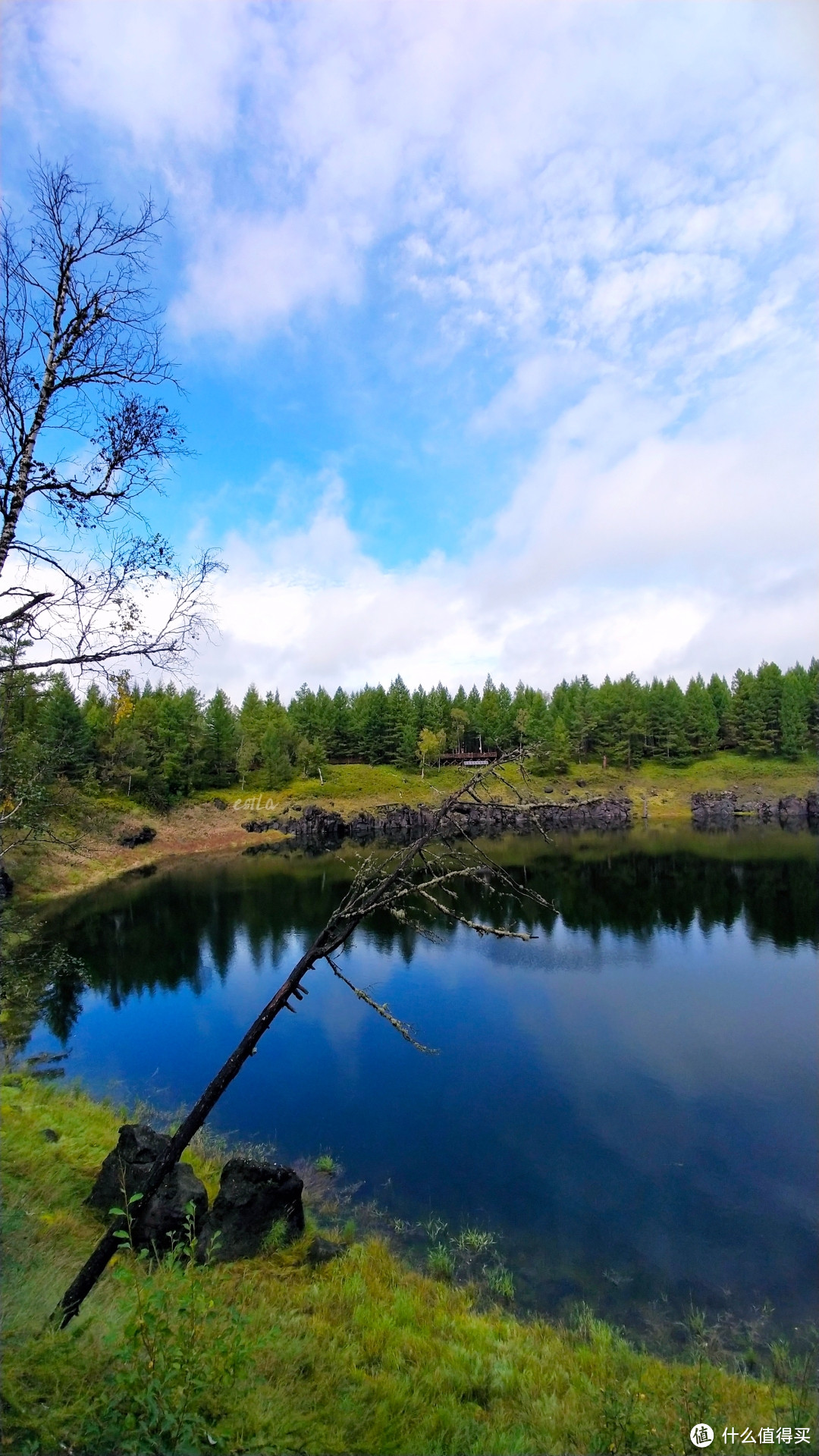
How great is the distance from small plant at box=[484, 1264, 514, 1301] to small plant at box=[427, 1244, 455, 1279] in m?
0.62

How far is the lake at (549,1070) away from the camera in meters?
12.1

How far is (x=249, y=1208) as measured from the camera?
11.3 m

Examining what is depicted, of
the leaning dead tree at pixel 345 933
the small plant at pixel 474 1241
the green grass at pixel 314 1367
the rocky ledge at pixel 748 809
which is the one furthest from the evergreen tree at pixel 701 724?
the leaning dead tree at pixel 345 933

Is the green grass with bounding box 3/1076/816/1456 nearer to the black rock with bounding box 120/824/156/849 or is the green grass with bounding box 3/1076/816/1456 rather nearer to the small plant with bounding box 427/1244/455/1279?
the small plant with bounding box 427/1244/455/1279

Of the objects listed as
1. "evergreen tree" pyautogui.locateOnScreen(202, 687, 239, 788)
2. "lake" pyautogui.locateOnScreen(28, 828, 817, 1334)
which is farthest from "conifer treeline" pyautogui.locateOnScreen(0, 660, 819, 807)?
"lake" pyautogui.locateOnScreen(28, 828, 817, 1334)

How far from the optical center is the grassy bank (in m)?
67.1

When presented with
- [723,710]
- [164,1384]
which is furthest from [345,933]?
[723,710]

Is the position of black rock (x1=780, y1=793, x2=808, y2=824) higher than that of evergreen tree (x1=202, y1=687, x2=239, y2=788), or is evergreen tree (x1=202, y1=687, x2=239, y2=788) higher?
evergreen tree (x1=202, y1=687, x2=239, y2=788)

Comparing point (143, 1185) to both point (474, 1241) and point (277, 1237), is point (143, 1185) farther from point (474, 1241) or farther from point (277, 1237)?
point (474, 1241)

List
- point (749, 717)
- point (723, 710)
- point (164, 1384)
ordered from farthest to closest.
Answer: point (723, 710), point (749, 717), point (164, 1384)

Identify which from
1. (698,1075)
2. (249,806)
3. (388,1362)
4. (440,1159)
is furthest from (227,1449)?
(249,806)

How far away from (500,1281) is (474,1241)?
1202 millimetres

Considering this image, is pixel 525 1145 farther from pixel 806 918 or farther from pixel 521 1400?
pixel 806 918

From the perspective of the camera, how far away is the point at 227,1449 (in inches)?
189
